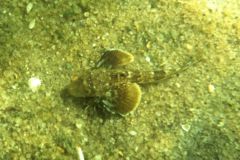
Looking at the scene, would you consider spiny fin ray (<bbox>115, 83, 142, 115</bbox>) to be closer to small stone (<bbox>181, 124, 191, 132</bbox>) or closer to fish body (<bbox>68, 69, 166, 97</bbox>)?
fish body (<bbox>68, 69, 166, 97</bbox>)

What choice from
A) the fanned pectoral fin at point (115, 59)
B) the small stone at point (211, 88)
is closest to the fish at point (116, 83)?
the fanned pectoral fin at point (115, 59)

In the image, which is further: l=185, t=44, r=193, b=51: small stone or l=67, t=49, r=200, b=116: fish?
l=185, t=44, r=193, b=51: small stone

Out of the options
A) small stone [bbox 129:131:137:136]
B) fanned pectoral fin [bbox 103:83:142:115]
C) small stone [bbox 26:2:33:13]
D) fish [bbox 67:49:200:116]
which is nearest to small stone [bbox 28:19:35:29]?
small stone [bbox 26:2:33:13]

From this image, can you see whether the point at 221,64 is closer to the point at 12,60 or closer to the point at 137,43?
Result: the point at 137,43

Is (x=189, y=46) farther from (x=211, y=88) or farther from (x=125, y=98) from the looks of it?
(x=125, y=98)

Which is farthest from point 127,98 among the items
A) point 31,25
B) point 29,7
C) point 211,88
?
point 29,7

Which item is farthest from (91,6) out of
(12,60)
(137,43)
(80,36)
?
(12,60)
